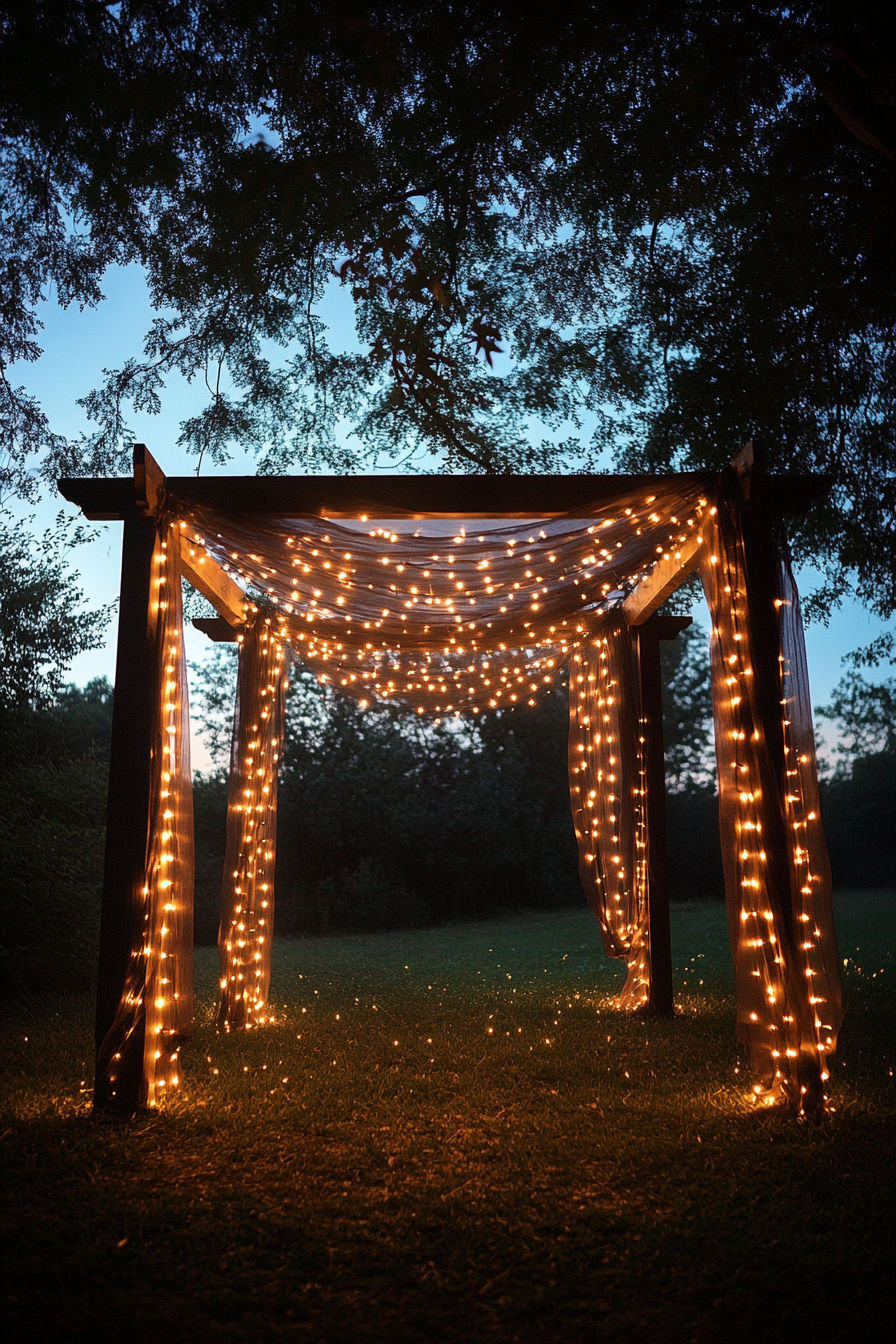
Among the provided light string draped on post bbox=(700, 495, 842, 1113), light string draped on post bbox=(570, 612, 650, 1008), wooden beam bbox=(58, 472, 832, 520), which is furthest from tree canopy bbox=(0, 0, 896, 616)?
light string draped on post bbox=(570, 612, 650, 1008)

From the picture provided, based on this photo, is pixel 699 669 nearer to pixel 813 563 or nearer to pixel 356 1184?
pixel 813 563

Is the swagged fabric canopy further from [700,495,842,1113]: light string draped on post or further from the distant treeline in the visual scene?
the distant treeline

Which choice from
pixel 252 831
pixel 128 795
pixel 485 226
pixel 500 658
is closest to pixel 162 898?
pixel 128 795

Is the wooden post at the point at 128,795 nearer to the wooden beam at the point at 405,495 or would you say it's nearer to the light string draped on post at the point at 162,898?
the light string draped on post at the point at 162,898

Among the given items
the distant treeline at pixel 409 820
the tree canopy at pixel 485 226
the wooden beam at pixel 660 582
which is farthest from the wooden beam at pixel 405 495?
the distant treeline at pixel 409 820

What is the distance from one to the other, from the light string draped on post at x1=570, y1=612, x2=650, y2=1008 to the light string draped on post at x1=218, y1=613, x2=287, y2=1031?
1.97m

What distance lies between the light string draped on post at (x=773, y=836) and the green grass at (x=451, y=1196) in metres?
0.29

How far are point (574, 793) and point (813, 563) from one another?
3160 mm

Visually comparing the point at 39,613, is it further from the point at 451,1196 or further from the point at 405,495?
the point at 451,1196

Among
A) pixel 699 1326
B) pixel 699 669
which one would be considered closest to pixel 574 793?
pixel 699 1326

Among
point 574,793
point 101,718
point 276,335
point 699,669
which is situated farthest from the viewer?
point 699,669

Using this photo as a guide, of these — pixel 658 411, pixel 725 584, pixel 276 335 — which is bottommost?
pixel 725 584

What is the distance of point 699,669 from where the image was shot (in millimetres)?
16234

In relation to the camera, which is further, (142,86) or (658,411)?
(658,411)
